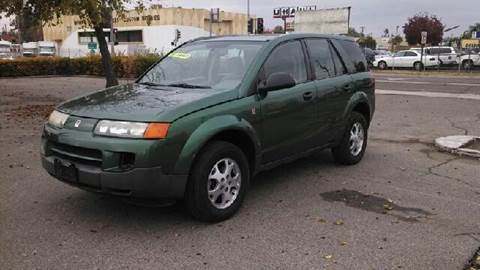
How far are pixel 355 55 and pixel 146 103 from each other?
139 inches

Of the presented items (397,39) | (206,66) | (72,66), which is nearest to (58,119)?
(206,66)

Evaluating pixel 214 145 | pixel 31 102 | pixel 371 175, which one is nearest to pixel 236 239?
pixel 214 145

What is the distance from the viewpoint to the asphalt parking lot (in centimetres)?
403

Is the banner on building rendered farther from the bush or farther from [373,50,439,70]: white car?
the bush

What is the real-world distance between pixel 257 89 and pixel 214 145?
32.3 inches

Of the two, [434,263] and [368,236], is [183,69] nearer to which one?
[368,236]

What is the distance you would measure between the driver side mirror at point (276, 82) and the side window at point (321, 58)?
108 cm

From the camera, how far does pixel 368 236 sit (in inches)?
177

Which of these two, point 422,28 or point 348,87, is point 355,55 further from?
point 422,28

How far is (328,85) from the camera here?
20.5 feet

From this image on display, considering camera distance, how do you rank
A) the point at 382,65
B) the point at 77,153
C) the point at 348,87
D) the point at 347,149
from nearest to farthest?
the point at 77,153, the point at 348,87, the point at 347,149, the point at 382,65

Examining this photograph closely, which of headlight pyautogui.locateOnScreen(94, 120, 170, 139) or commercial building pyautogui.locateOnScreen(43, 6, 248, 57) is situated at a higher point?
commercial building pyautogui.locateOnScreen(43, 6, 248, 57)

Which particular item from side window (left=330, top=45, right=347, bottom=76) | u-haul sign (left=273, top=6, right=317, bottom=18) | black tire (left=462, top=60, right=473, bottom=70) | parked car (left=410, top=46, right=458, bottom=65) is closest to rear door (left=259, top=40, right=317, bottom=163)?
side window (left=330, top=45, right=347, bottom=76)

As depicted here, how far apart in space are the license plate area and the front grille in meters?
0.05
